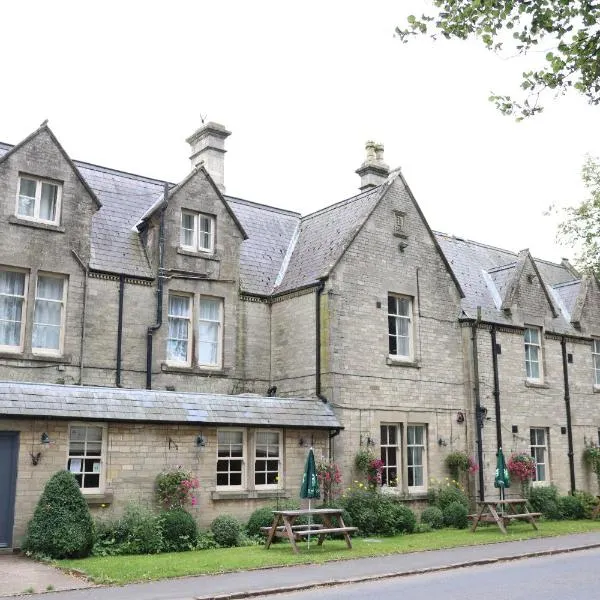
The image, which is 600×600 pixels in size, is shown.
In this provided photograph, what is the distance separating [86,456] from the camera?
55.7 ft

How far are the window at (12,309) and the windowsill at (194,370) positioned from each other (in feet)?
12.8

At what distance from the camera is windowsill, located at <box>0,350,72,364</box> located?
1862 cm

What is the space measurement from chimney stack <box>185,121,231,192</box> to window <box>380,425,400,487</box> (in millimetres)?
10013

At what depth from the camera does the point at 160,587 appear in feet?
39.8

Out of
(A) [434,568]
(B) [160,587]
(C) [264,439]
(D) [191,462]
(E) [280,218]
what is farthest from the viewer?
(E) [280,218]

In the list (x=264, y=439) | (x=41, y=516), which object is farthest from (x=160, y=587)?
(x=264, y=439)

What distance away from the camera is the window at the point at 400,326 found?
23703mm

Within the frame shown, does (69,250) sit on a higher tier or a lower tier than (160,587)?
higher

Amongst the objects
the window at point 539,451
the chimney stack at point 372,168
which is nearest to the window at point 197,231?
the chimney stack at point 372,168

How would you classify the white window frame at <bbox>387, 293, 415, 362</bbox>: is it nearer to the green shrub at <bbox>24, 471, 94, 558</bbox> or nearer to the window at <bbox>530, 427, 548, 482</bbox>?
the window at <bbox>530, 427, 548, 482</bbox>

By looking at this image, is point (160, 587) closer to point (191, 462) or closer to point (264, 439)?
point (191, 462)

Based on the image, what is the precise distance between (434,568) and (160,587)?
5.26m

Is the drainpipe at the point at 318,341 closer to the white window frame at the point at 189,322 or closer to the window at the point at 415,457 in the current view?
the window at the point at 415,457

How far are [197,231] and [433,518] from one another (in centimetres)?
1080
